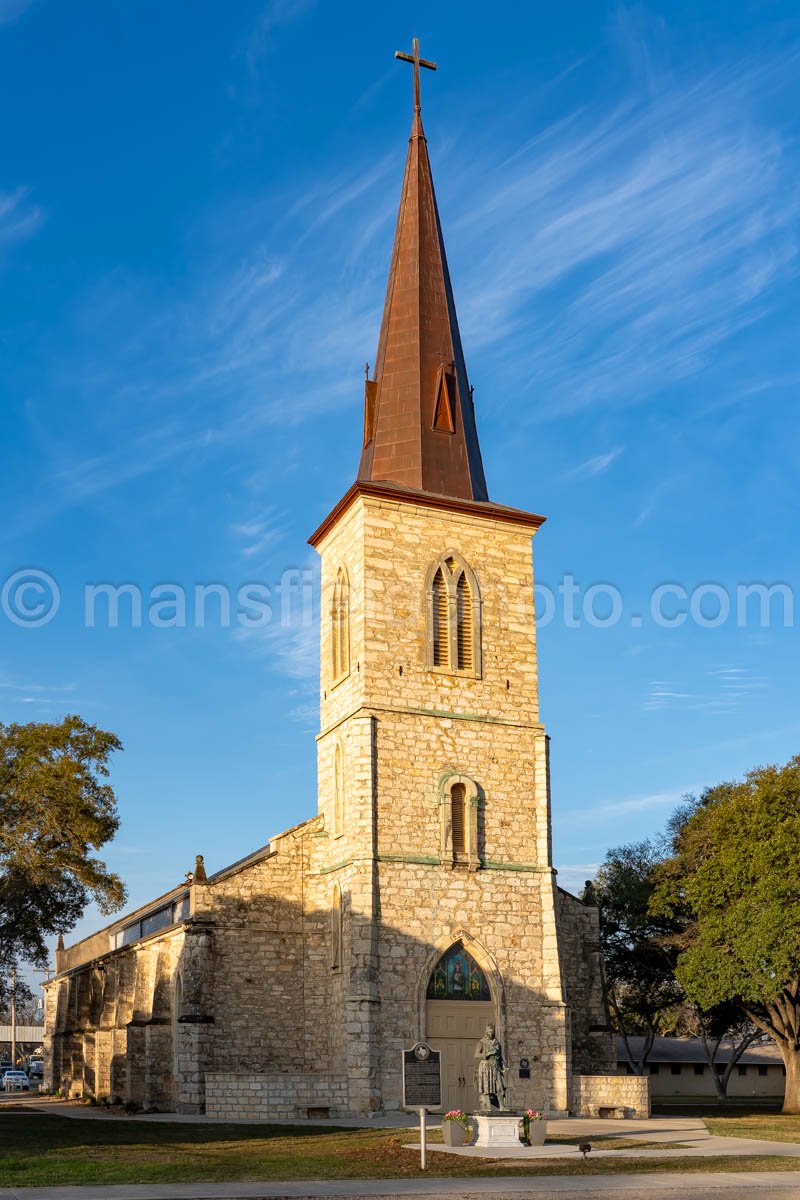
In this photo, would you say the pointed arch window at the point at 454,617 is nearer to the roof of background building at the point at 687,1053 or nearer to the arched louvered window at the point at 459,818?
the arched louvered window at the point at 459,818

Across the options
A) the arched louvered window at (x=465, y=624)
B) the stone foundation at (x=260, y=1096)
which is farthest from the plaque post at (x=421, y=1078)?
the arched louvered window at (x=465, y=624)

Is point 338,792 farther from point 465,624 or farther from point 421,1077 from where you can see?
point 421,1077

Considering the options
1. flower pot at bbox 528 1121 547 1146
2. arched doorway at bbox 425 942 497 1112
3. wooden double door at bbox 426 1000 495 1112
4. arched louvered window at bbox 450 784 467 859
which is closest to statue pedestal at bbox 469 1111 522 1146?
flower pot at bbox 528 1121 547 1146

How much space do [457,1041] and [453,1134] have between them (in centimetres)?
866

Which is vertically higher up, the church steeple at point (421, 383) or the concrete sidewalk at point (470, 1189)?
the church steeple at point (421, 383)

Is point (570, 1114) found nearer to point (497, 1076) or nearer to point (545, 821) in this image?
point (545, 821)

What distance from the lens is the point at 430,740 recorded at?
3058cm

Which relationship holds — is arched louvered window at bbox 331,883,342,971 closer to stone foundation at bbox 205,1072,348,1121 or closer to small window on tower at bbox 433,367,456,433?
stone foundation at bbox 205,1072,348,1121

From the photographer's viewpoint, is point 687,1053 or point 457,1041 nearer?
point 457,1041

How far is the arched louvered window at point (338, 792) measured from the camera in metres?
30.9

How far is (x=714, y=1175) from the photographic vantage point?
16266 millimetres

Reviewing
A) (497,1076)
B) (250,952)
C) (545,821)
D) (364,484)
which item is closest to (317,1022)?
(250,952)

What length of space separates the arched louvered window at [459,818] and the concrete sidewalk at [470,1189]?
1427 centimetres

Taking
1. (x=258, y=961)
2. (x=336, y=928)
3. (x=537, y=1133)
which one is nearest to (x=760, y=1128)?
(x=537, y=1133)
